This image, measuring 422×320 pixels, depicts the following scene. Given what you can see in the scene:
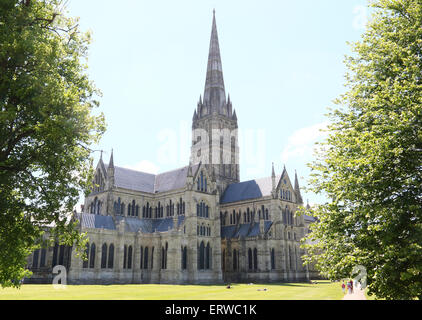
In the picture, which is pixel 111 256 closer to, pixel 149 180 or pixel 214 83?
pixel 149 180

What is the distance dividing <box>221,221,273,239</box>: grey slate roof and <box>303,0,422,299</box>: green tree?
151ft

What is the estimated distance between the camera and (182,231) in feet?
180

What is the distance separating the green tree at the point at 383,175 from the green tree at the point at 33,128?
1197cm

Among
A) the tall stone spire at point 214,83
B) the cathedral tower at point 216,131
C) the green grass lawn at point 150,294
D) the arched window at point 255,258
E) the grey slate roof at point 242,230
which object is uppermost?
the tall stone spire at point 214,83

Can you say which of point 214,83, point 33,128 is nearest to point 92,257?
point 33,128

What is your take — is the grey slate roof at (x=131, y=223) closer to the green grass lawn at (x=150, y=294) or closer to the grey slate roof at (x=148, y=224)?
the grey slate roof at (x=148, y=224)

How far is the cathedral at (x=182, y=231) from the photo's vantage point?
50281mm

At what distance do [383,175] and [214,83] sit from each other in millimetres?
76574

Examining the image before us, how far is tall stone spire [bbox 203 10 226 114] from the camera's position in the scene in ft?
283

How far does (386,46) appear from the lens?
16.9 metres

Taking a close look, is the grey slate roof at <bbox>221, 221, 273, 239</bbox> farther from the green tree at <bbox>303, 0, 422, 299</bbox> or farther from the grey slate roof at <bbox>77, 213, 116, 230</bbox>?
the green tree at <bbox>303, 0, 422, 299</bbox>

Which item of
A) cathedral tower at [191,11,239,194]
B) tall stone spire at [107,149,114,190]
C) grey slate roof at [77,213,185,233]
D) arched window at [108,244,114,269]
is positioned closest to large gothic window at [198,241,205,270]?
grey slate roof at [77,213,185,233]

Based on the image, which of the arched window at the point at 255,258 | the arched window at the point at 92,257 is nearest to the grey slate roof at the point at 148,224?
the arched window at the point at 92,257
